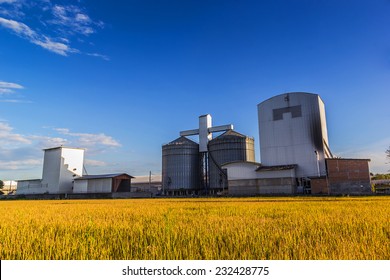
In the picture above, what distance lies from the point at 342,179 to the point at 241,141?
2404 cm

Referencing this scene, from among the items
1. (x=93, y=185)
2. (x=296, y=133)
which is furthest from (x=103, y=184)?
(x=296, y=133)

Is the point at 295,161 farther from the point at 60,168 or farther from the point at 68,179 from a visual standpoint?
the point at 60,168

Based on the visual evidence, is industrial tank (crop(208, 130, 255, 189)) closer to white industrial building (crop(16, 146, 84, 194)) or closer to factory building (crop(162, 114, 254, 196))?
factory building (crop(162, 114, 254, 196))

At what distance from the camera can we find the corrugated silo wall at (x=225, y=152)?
5897 centimetres

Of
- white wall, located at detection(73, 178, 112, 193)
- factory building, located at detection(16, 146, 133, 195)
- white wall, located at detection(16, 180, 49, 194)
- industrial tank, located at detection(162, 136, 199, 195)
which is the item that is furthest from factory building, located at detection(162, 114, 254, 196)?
white wall, located at detection(16, 180, 49, 194)

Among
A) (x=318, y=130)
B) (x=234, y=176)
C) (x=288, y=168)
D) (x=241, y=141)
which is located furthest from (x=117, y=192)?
(x=318, y=130)

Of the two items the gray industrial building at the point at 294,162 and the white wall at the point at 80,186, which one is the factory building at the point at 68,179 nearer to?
the white wall at the point at 80,186

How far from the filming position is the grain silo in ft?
142

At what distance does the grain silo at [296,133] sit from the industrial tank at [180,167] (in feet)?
64.1

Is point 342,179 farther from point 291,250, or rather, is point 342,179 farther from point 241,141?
point 291,250

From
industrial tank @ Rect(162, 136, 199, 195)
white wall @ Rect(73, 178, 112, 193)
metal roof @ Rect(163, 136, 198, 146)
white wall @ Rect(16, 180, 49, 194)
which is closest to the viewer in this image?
white wall @ Rect(73, 178, 112, 193)

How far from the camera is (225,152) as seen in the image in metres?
59.4

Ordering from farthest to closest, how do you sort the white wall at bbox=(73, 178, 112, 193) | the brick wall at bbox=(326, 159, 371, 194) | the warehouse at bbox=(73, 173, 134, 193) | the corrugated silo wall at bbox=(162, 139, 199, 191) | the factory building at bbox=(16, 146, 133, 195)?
the corrugated silo wall at bbox=(162, 139, 199, 191) → the factory building at bbox=(16, 146, 133, 195) → the white wall at bbox=(73, 178, 112, 193) → the warehouse at bbox=(73, 173, 134, 193) → the brick wall at bbox=(326, 159, 371, 194)

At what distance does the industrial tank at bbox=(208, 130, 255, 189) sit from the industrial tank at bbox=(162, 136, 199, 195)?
429cm
